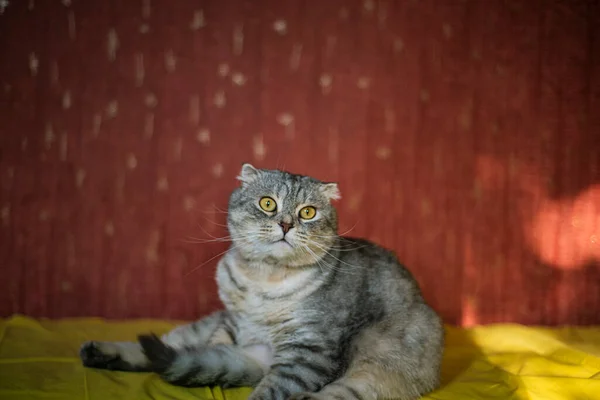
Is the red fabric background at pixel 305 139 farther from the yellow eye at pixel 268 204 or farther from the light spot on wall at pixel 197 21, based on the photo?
the yellow eye at pixel 268 204

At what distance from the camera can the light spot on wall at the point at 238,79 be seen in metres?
3.03

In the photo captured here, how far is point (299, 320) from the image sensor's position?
6.91 ft

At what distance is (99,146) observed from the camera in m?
2.95

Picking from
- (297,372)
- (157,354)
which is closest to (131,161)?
(157,354)

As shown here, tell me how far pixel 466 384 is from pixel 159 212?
1.75 m

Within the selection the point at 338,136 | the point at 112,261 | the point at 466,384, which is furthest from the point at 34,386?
the point at 338,136

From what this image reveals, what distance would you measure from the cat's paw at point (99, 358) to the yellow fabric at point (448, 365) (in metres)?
0.04

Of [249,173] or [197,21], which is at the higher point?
[197,21]

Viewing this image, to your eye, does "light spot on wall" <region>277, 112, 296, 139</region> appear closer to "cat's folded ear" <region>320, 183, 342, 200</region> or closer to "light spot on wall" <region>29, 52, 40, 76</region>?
"cat's folded ear" <region>320, 183, 342, 200</region>

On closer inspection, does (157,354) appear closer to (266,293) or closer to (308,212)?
(266,293)

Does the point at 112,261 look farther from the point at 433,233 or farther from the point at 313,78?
the point at 433,233

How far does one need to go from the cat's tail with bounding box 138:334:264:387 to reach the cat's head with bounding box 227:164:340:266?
39cm

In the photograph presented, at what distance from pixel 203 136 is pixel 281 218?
1.09 meters

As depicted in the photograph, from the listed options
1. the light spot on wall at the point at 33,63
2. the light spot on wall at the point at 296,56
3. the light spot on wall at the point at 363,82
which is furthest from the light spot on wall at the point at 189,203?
the light spot on wall at the point at 363,82
